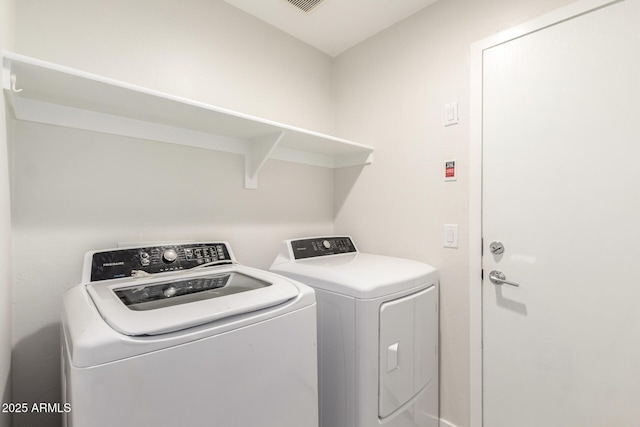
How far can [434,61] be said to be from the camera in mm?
1704

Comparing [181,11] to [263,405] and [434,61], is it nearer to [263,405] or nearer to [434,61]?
[434,61]

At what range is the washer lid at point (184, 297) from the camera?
2.42ft

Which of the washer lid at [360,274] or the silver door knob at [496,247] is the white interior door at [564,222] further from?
the washer lid at [360,274]

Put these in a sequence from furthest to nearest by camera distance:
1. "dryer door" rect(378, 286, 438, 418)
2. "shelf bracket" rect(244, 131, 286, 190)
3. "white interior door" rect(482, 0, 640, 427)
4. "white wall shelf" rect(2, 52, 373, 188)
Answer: "shelf bracket" rect(244, 131, 286, 190)
"dryer door" rect(378, 286, 438, 418)
"white interior door" rect(482, 0, 640, 427)
"white wall shelf" rect(2, 52, 373, 188)

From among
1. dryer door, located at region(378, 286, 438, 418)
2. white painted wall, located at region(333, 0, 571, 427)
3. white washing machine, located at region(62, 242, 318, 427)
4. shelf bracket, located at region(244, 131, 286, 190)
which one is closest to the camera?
white washing machine, located at region(62, 242, 318, 427)

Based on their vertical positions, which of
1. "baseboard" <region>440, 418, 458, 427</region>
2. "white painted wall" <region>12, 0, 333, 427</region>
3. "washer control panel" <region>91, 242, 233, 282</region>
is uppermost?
"white painted wall" <region>12, 0, 333, 427</region>

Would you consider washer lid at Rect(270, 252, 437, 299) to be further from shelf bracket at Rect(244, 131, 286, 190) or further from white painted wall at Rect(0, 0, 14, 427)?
white painted wall at Rect(0, 0, 14, 427)

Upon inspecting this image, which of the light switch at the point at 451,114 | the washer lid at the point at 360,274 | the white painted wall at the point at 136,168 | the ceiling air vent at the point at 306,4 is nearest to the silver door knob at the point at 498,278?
the washer lid at the point at 360,274

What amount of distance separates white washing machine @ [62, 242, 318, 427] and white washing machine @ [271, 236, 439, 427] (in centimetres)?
26

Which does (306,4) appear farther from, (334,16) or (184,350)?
(184,350)

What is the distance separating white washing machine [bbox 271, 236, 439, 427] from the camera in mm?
1194

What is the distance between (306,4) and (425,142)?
111 centimetres

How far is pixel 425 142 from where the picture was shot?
174 cm

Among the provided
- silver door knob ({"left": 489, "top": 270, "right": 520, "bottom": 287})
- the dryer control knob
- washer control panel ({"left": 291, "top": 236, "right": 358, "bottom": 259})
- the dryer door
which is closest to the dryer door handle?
the dryer door
